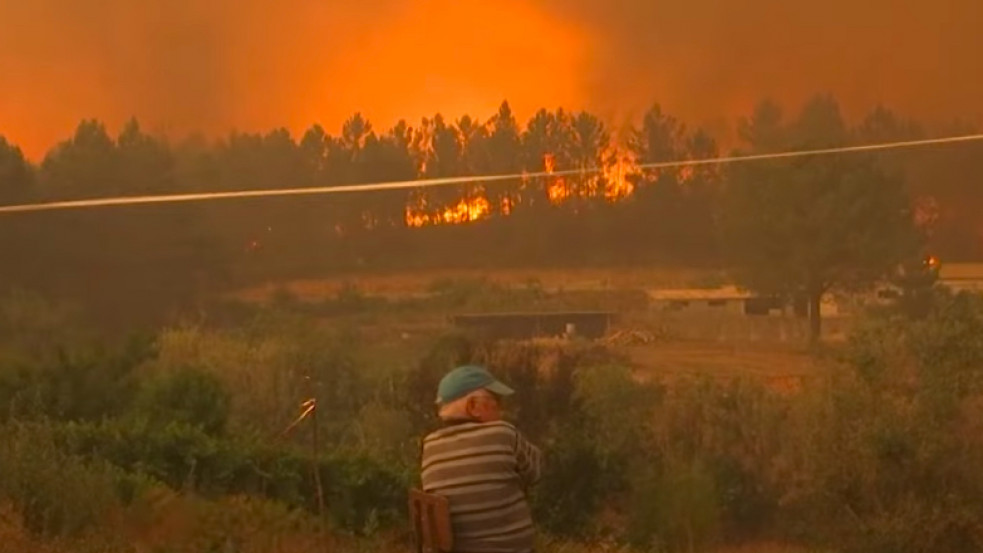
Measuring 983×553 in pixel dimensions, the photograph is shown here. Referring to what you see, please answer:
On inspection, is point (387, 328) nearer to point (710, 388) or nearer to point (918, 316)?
point (710, 388)

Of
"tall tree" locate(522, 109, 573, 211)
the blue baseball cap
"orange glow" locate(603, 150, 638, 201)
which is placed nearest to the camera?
the blue baseball cap

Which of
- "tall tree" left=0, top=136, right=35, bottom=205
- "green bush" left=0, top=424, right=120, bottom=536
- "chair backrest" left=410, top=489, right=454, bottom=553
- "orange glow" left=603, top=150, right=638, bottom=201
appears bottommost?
"green bush" left=0, top=424, right=120, bottom=536

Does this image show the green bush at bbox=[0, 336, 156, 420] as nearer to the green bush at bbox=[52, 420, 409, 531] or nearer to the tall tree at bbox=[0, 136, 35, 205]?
the tall tree at bbox=[0, 136, 35, 205]

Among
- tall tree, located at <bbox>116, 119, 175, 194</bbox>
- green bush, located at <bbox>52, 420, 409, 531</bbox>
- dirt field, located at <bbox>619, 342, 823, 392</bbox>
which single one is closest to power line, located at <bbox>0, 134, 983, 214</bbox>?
A: tall tree, located at <bbox>116, 119, 175, 194</bbox>

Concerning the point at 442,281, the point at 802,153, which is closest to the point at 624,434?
the point at 442,281

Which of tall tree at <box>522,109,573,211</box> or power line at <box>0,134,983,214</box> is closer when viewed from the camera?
power line at <box>0,134,983,214</box>

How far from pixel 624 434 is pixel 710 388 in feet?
6.30

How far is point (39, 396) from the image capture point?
36.4 ft

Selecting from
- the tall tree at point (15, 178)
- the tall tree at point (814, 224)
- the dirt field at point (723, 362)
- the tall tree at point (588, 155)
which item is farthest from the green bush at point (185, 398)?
the tall tree at point (814, 224)

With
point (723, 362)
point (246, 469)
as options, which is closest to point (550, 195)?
point (723, 362)

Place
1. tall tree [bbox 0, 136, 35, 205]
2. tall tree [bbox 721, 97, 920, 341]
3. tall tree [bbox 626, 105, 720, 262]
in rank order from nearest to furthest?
tall tree [bbox 0, 136, 35, 205]
tall tree [bbox 721, 97, 920, 341]
tall tree [bbox 626, 105, 720, 262]

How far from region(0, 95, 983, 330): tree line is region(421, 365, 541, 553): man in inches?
347

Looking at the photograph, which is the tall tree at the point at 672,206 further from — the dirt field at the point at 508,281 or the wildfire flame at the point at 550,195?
the dirt field at the point at 508,281

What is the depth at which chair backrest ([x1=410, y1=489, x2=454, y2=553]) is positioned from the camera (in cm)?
365
